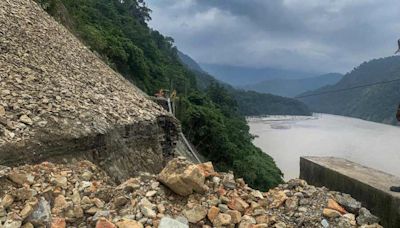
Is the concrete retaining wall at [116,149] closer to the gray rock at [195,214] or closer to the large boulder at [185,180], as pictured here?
the large boulder at [185,180]

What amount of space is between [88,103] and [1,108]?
6.19 ft

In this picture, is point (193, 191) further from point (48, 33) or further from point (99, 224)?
point (48, 33)

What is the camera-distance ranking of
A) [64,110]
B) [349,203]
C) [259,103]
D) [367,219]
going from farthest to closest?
[259,103] < [64,110] < [349,203] < [367,219]

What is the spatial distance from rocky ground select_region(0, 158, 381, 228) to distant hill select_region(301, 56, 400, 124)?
242 feet

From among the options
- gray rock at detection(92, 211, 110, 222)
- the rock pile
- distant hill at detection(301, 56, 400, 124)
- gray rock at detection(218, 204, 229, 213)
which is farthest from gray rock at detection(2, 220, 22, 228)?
distant hill at detection(301, 56, 400, 124)

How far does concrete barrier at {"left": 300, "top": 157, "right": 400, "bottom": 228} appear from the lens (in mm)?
4172

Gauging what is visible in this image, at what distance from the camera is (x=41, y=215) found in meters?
3.70

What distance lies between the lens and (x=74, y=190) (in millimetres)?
4293

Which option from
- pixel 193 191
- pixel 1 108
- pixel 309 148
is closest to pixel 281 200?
pixel 193 191

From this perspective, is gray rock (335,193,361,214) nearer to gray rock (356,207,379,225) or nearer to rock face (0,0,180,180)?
gray rock (356,207,379,225)

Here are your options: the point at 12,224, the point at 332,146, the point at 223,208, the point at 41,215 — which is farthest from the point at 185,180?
the point at 332,146

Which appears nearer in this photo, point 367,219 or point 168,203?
point 168,203

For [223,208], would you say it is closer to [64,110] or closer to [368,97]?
[64,110]

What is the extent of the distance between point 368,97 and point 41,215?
113910 mm
